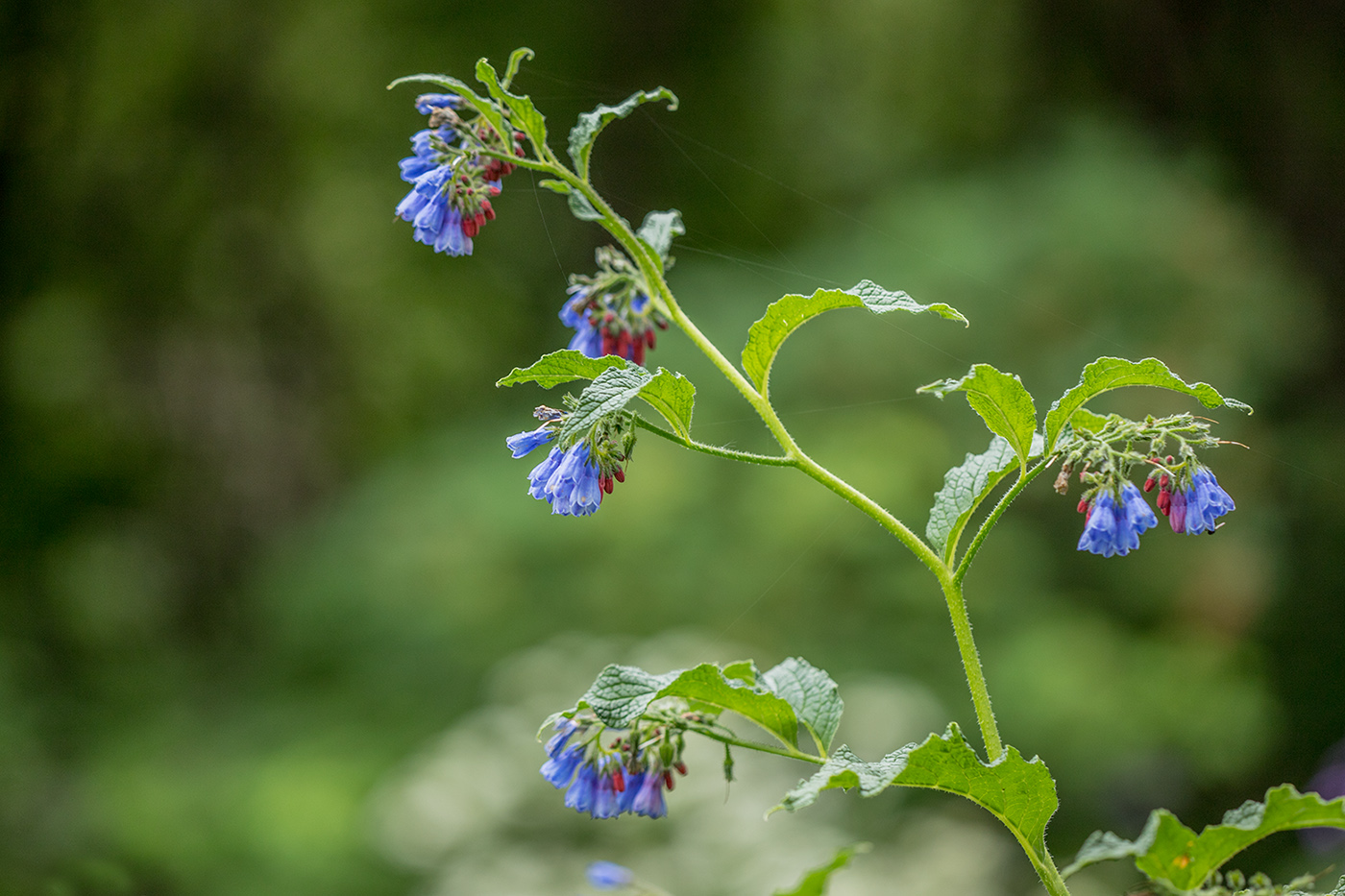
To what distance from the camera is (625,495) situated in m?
4.13

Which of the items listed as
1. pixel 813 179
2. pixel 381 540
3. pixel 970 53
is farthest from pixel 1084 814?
pixel 970 53

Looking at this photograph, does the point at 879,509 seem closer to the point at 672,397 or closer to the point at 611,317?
the point at 672,397

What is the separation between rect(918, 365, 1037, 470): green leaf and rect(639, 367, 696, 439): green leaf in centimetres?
17

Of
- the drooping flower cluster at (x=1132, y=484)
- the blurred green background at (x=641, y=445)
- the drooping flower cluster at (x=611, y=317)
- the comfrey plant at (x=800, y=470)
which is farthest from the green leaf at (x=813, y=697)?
the blurred green background at (x=641, y=445)

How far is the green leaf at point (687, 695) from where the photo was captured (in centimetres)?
75

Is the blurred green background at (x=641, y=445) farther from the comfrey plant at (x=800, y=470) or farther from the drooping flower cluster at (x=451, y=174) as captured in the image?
the drooping flower cluster at (x=451, y=174)

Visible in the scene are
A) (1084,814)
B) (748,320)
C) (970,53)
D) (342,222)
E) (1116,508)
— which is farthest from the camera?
(342,222)

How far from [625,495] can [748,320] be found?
0.85 meters

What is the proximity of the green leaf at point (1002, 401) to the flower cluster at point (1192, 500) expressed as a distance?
0.17m

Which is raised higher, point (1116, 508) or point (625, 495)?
point (625, 495)

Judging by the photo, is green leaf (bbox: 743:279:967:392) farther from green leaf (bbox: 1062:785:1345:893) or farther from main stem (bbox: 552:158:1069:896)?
green leaf (bbox: 1062:785:1345:893)

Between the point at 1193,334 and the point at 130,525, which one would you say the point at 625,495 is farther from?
the point at 130,525

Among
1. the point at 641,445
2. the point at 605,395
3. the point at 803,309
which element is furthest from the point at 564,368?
the point at 641,445

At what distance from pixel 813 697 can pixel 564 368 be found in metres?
0.33
